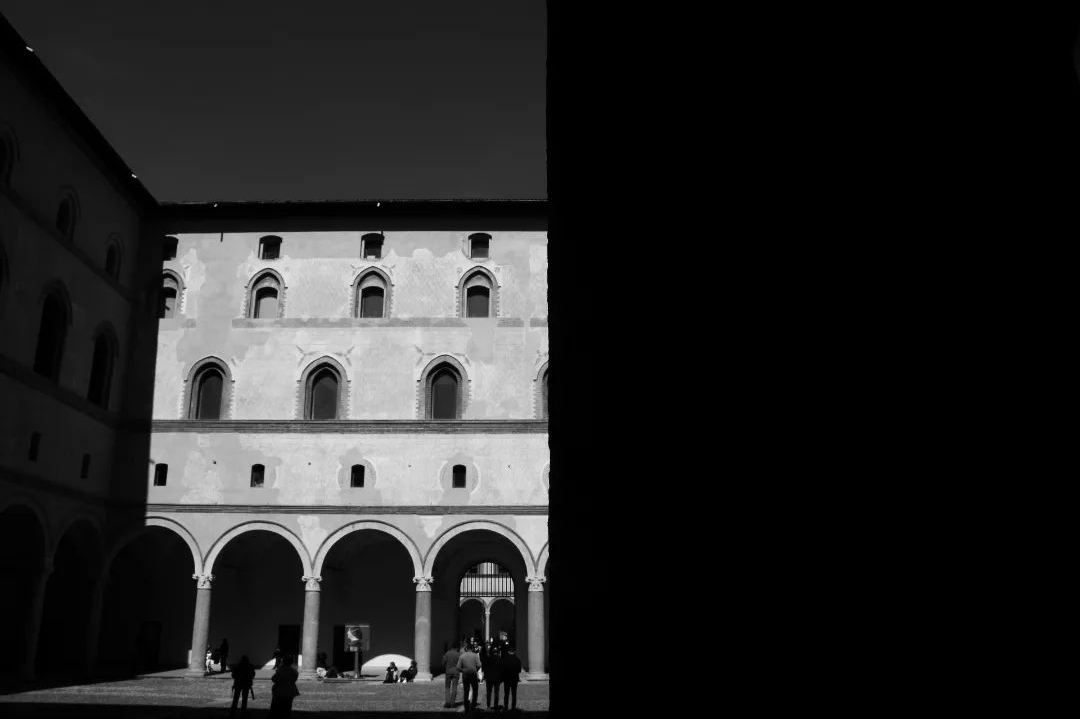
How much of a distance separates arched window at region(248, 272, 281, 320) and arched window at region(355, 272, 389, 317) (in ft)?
7.00

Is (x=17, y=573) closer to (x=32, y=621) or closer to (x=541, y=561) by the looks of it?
(x=32, y=621)

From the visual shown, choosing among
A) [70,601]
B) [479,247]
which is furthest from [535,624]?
[70,601]

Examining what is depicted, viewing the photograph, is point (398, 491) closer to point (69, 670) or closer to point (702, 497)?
point (69, 670)

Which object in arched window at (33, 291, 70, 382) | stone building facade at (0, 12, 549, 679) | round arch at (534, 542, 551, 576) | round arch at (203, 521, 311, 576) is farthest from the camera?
round arch at (534, 542, 551, 576)

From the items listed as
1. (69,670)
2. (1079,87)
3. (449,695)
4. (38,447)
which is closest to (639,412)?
(1079,87)

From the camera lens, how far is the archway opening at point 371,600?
22891mm

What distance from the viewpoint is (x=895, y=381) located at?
0.87 meters

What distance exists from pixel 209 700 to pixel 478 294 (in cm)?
1175

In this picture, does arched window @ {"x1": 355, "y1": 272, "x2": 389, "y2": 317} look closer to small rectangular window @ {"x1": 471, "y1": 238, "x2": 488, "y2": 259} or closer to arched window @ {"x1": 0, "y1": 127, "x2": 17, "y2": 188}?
small rectangular window @ {"x1": 471, "y1": 238, "x2": 488, "y2": 259}

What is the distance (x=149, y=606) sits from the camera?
2336cm

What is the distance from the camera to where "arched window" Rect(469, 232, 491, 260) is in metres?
23.6

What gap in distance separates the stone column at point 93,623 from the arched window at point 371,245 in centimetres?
1011

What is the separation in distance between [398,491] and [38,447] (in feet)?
25.4

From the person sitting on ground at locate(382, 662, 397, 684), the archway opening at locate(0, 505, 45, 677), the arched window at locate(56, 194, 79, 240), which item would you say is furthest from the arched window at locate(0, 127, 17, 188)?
the person sitting on ground at locate(382, 662, 397, 684)
